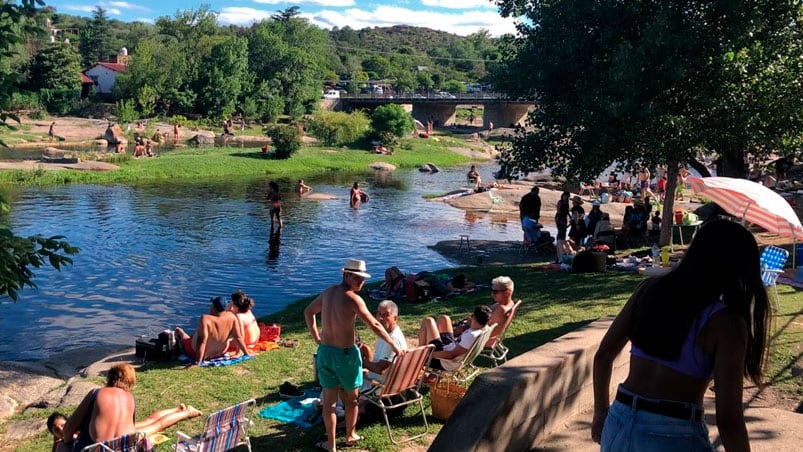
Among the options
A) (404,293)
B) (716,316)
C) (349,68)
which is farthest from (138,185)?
(349,68)

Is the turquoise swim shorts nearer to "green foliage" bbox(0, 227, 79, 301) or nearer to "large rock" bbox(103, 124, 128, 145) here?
"green foliage" bbox(0, 227, 79, 301)

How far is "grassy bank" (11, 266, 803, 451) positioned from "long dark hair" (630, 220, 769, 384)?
4.23m

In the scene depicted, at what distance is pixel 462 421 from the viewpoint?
566cm

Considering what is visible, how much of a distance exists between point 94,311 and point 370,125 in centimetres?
4639

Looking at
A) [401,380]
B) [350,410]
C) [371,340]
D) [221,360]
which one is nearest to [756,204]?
[371,340]

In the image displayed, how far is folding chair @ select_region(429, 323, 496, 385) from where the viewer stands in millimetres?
8152

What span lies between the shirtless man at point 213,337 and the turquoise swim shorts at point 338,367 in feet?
13.2

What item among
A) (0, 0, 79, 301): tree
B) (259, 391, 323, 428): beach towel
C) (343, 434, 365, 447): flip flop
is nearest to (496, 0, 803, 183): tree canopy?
(259, 391, 323, 428): beach towel

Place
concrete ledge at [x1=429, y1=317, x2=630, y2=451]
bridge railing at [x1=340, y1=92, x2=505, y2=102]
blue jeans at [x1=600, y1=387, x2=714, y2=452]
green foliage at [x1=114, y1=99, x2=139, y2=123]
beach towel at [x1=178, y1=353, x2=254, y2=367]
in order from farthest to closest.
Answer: bridge railing at [x1=340, y1=92, x2=505, y2=102]
green foliage at [x1=114, y1=99, x2=139, y2=123]
beach towel at [x1=178, y1=353, x2=254, y2=367]
concrete ledge at [x1=429, y1=317, x2=630, y2=451]
blue jeans at [x1=600, y1=387, x2=714, y2=452]

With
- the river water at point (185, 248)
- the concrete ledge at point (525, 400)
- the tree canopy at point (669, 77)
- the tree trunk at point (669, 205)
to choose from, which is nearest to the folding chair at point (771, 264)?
the tree canopy at point (669, 77)

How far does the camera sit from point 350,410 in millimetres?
7062

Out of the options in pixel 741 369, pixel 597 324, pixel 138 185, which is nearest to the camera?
pixel 741 369

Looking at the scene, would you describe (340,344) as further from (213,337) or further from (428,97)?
(428,97)

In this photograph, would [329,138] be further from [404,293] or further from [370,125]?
[404,293]
